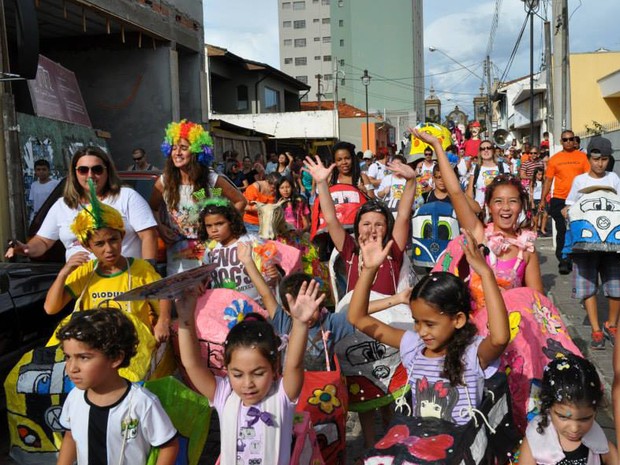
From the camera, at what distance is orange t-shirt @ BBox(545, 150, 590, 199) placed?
392 inches

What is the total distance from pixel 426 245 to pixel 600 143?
206 cm

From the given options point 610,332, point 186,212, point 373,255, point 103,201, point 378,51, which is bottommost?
point 610,332

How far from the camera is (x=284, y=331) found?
3865 mm

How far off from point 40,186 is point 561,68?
9.63 metres

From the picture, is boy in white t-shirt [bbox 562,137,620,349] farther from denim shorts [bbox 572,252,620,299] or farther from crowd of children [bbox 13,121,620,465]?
crowd of children [bbox 13,121,620,465]

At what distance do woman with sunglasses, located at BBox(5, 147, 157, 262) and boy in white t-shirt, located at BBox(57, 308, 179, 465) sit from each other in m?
1.67

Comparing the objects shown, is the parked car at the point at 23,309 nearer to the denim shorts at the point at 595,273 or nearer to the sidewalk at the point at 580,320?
the sidewalk at the point at 580,320

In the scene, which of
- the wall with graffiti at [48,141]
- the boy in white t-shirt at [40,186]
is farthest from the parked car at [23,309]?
the wall with graffiti at [48,141]

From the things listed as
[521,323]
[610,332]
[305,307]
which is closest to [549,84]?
[610,332]

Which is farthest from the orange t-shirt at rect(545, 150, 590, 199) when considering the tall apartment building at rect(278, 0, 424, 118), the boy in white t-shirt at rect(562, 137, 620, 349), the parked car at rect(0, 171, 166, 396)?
the tall apartment building at rect(278, 0, 424, 118)

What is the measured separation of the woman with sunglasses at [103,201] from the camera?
4.50 meters

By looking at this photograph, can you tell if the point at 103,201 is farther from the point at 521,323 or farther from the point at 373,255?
the point at 521,323

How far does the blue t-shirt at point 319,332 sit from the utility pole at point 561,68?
1019 centimetres

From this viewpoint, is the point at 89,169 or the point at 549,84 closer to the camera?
the point at 89,169
